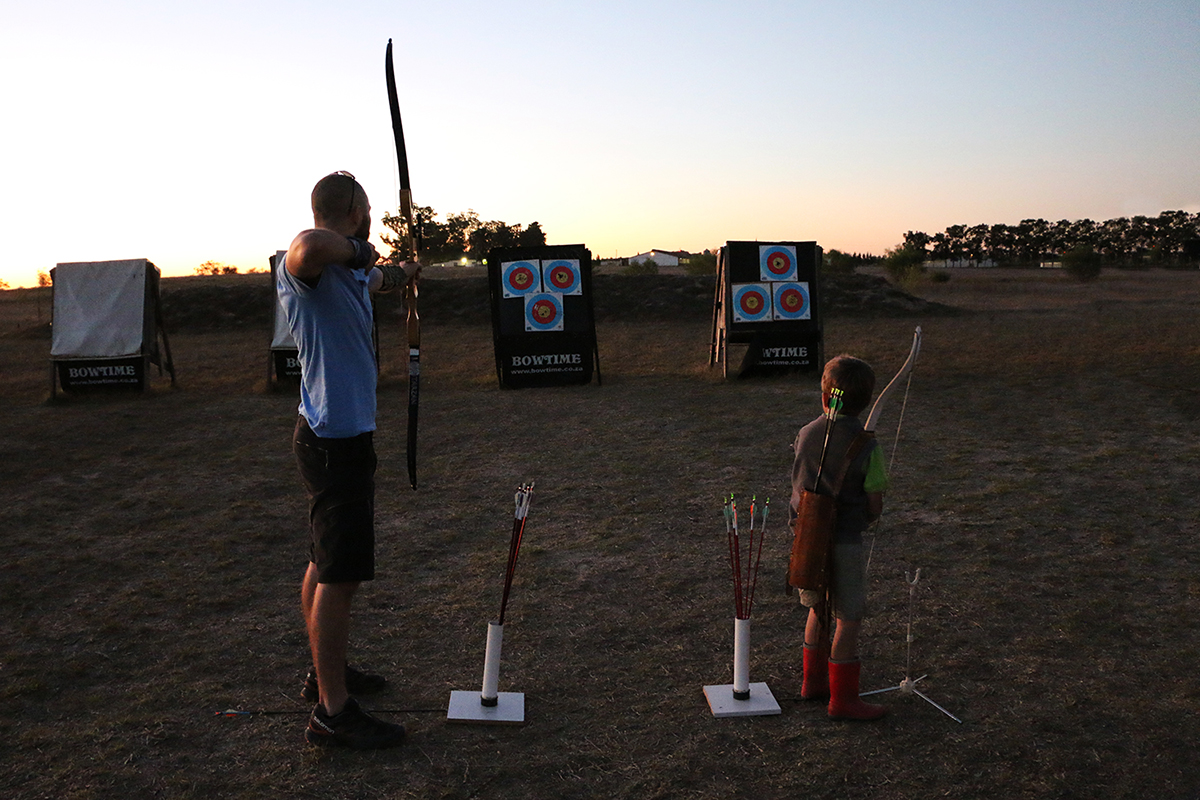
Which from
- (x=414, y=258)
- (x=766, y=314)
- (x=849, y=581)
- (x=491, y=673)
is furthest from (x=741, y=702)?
(x=766, y=314)

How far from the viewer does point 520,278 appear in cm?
1102

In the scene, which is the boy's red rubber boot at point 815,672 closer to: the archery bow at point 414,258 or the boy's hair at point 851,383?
the boy's hair at point 851,383

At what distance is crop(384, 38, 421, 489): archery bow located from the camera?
11.2 feet

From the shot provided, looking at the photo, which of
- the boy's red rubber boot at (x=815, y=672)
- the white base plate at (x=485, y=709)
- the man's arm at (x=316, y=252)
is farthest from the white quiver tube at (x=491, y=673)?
the man's arm at (x=316, y=252)

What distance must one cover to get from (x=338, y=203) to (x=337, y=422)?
667 mm

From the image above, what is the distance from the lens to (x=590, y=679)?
3.51m

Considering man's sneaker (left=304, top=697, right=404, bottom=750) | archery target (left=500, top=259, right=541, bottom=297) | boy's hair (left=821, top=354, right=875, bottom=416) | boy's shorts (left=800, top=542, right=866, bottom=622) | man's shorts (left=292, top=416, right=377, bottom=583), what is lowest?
man's sneaker (left=304, top=697, right=404, bottom=750)

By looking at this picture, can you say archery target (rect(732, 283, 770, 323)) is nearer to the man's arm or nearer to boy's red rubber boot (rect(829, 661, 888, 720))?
boy's red rubber boot (rect(829, 661, 888, 720))

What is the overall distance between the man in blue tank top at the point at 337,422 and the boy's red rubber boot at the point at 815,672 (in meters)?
1.49

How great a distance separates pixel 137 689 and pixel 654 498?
3428 millimetres

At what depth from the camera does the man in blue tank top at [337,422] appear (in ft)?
9.14

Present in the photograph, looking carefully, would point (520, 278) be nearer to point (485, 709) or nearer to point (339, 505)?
point (485, 709)

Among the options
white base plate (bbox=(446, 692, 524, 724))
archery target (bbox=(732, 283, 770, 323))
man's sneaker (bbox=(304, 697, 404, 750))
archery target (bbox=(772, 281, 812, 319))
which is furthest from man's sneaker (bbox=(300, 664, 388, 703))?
archery target (bbox=(772, 281, 812, 319))

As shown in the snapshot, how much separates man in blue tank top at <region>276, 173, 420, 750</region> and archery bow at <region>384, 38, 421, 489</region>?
1.46 ft
